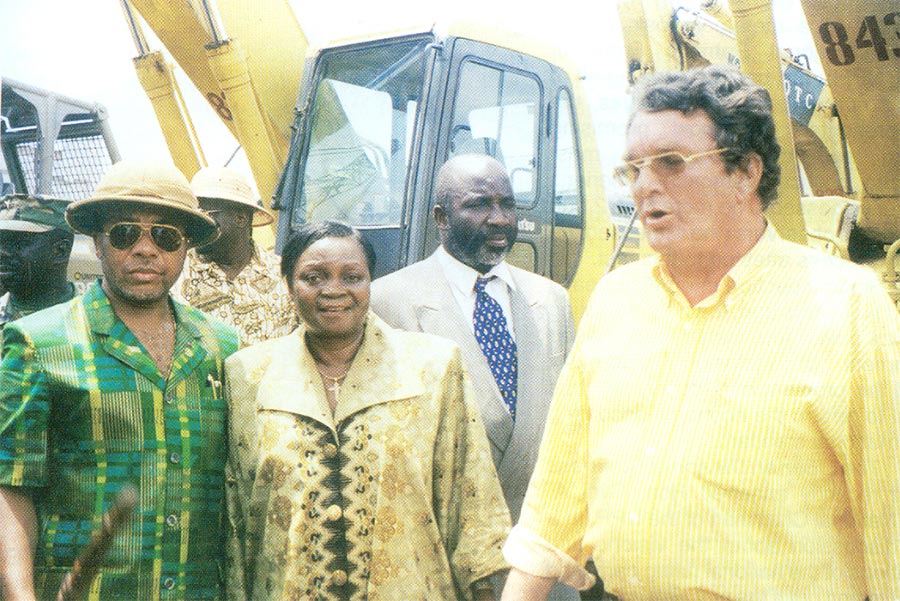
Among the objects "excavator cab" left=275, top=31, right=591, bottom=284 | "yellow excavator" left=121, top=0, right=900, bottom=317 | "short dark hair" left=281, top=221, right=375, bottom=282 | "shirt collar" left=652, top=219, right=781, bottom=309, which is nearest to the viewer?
"shirt collar" left=652, top=219, right=781, bottom=309

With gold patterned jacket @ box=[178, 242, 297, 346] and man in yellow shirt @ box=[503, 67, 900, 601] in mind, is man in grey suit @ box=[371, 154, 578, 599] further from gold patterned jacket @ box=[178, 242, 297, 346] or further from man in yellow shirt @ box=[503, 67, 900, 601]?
man in yellow shirt @ box=[503, 67, 900, 601]

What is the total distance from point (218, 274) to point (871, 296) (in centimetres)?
224

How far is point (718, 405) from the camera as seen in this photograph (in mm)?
1415

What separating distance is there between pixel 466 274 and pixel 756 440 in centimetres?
157

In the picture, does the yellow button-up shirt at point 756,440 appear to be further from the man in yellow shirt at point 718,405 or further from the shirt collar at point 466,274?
the shirt collar at point 466,274

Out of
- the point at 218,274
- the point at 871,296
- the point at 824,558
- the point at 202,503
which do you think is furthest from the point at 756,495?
the point at 218,274

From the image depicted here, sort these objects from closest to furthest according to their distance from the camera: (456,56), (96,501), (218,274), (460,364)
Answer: (96,501) < (460,364) < (218,274) < (456,56)

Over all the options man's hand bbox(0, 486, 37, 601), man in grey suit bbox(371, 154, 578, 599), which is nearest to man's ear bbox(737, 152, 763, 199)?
man in grey suit bbox(371, 154, 578, 599)

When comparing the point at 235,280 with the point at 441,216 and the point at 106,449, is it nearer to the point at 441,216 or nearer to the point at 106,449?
the point at 441,216

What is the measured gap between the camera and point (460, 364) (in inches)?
85.0

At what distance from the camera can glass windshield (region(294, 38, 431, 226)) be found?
4250 millimetres

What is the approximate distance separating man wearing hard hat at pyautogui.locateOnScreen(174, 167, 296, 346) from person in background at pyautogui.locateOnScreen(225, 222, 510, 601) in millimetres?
868

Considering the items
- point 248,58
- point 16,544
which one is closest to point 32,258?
point 16,544

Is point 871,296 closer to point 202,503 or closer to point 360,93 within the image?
point 202,503
